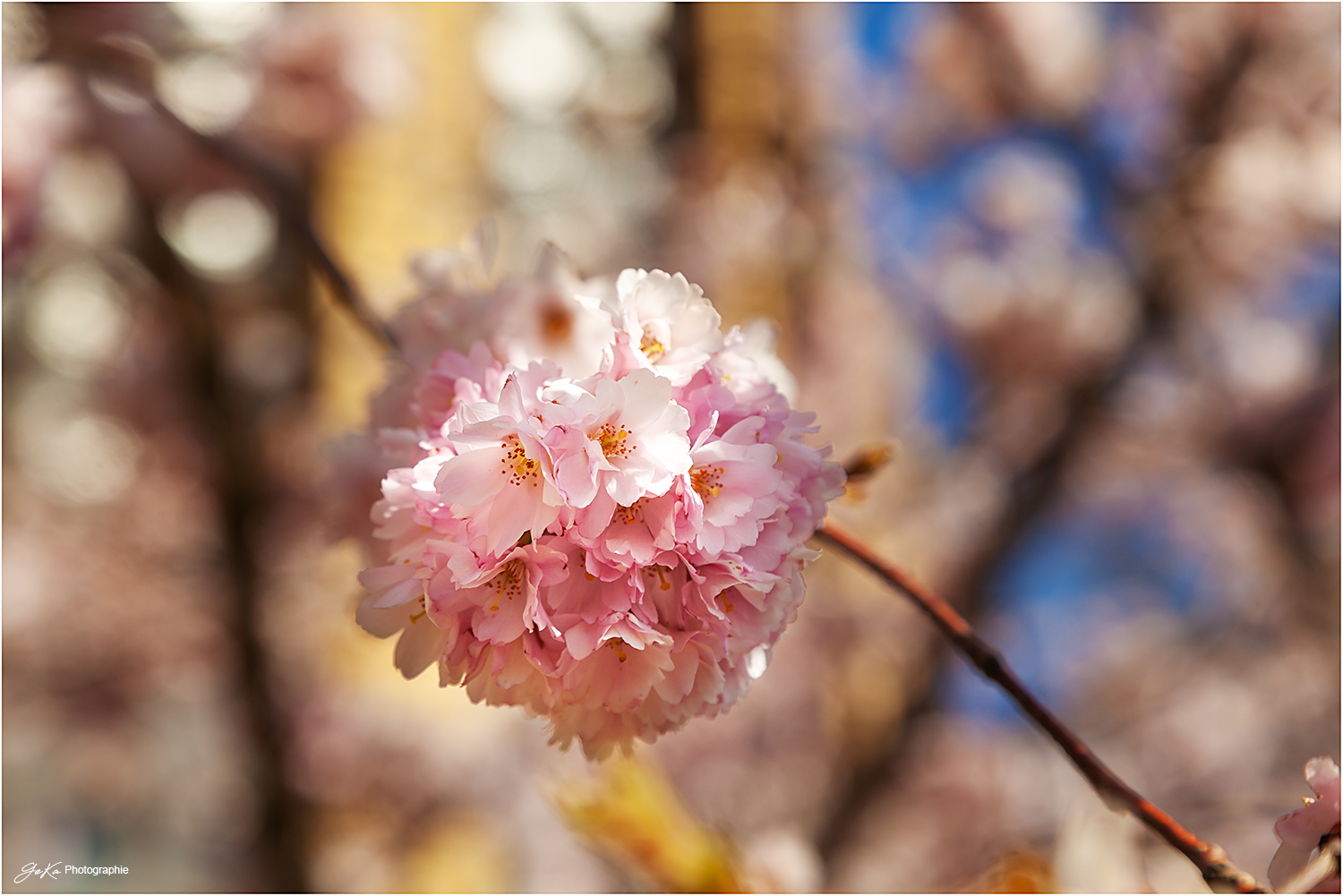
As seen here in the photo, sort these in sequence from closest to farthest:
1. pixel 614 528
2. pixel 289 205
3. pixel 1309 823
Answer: pixel 614 528, pixel 1309 823, pixel 289 205

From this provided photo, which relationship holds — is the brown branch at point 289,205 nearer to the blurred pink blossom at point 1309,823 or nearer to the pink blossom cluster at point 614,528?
the pink blossom cluster at point 614,528

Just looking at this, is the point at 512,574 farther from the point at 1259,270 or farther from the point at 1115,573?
the point at 1115,573

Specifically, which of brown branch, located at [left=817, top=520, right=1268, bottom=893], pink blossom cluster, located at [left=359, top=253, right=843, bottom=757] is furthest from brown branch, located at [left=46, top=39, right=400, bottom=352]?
brown branch, located at [left=817, top=520, right=1268, bottom=893]

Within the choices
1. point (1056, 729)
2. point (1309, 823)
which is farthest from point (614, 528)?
point (1309, 823)

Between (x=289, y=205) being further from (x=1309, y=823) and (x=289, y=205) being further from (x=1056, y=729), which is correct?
(x=1309, y=823)

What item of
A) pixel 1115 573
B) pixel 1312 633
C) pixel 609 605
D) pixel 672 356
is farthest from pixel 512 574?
pixel 1115 573

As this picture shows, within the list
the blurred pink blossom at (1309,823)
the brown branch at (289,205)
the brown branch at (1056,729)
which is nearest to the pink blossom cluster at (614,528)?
the brown branch at (1056,729)
